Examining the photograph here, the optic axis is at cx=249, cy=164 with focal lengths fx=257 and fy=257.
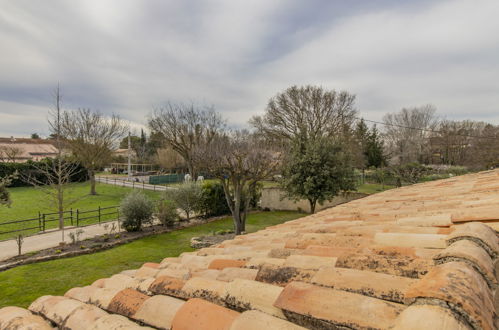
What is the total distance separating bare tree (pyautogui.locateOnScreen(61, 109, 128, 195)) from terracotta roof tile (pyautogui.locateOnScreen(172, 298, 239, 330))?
25.1 m

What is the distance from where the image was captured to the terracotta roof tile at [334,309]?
0.88 m

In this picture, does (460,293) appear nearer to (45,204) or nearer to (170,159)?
(45,204)

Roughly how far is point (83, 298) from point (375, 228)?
2.51 metres

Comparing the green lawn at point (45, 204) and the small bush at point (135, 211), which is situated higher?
the small bush at point (135, 211)

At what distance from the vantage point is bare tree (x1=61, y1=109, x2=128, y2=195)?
23406mm

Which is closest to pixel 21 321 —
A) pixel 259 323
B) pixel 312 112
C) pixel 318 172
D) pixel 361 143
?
pixel 259 323

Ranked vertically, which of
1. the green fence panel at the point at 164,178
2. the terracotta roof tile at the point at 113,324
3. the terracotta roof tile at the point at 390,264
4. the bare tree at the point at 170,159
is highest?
the bare tree at the point at 170,159

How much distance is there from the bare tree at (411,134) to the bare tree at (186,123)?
2538 cm

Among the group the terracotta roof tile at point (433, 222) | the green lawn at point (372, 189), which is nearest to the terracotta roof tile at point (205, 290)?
the terracotta roof tile at point (433, 222)

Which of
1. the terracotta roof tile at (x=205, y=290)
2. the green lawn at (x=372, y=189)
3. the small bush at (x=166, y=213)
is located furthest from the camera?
the green lawn at (x=372, y=189)

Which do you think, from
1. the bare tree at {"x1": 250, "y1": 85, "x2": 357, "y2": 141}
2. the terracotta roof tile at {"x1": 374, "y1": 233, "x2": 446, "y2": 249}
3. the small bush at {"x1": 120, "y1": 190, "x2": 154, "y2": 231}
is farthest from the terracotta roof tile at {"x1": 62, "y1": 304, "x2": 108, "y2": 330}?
the bare tree at {"x1": 250, "y1": 85, "x2": 357, "y2": 141}

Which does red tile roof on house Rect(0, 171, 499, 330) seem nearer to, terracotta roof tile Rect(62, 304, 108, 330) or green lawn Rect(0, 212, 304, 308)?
terracotta roof tile Rect(62, 304, 108, 330)

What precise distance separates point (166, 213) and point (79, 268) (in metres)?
5.22

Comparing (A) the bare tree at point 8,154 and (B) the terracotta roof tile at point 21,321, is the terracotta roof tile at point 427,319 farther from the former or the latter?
(A) the bare tree at point 8,154
